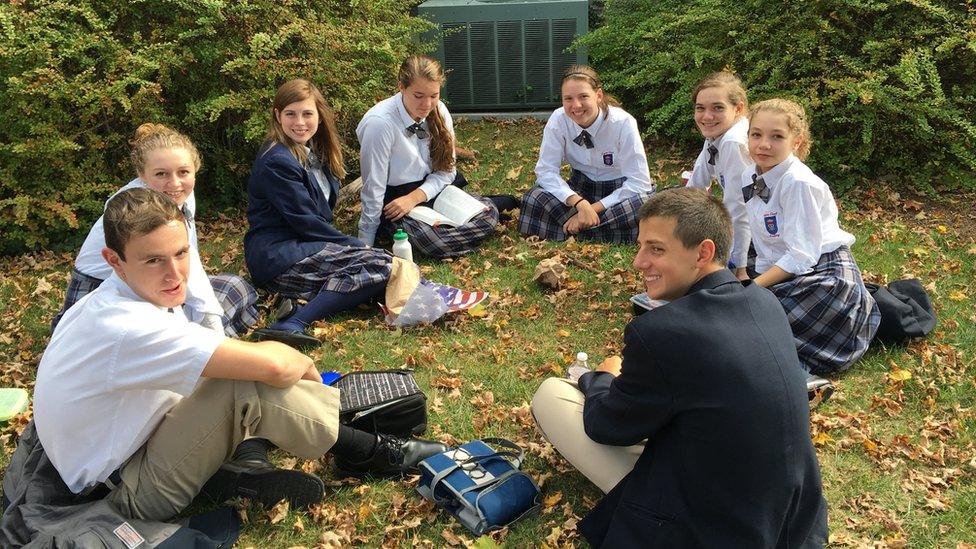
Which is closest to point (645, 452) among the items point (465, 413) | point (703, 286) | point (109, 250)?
point (703, 286)

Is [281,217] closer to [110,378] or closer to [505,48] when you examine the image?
[110,378]

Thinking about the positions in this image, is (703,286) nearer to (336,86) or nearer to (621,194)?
(621,194)

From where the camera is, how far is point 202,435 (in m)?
3.00

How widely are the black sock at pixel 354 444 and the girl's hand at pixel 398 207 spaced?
2.73 metres

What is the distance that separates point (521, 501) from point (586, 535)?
1.29 feet

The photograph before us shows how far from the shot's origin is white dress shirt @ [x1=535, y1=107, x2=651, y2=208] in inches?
241

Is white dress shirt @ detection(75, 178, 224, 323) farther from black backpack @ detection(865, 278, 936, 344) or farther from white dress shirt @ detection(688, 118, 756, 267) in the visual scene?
black backpack @ detection(865, 278, 936, 344)

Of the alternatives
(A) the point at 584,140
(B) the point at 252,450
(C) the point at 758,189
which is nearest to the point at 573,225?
(A) the point at 584,140

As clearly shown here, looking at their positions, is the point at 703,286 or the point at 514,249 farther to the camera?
the point at 514,249

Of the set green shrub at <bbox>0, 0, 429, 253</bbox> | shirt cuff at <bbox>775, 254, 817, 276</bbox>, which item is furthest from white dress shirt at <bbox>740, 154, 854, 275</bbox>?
green shrub at <bbox>0, 0, 429, 253</bbox>

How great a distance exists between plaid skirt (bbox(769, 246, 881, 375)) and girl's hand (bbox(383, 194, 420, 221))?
9.40ft

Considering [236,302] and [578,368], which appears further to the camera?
[236,302]

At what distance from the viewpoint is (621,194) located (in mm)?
6152

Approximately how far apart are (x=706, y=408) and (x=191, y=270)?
270cm
